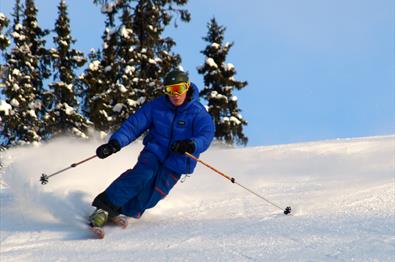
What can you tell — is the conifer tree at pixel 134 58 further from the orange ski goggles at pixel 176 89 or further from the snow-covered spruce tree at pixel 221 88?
the orange ski goggles at pixel 176 89

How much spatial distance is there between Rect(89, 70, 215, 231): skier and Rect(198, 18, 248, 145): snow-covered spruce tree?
17960 mm

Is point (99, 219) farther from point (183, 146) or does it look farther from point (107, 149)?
point (183, 146)

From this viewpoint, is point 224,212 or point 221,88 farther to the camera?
point 221,88

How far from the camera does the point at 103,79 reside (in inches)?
937

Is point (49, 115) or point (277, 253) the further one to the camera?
point (49, 115)

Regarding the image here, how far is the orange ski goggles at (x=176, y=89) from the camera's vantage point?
5.25 m

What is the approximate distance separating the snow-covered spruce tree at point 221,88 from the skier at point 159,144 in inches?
707

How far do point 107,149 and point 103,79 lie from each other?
19.3m

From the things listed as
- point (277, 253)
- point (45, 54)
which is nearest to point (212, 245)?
point (277, 253)

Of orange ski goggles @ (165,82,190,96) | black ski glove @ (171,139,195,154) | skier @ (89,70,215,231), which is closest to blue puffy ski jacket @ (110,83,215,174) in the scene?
skier @ (89,70,215,231)

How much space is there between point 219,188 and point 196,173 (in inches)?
55.7

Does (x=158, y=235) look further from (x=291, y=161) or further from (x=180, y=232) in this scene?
(x=291, y=161)

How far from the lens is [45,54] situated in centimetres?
2475

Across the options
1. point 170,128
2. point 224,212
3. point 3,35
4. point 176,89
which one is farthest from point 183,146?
point 3,35
